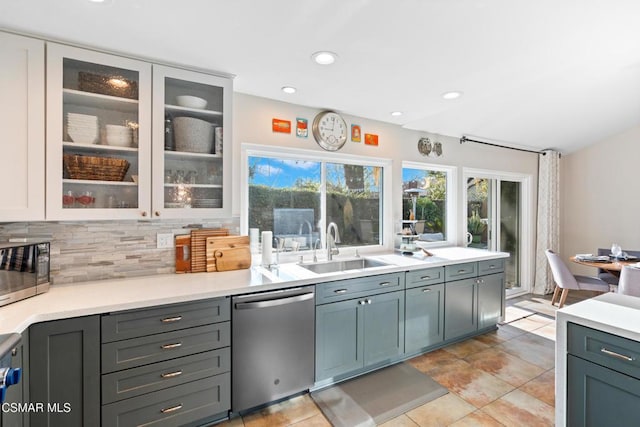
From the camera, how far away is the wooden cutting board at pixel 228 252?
89.7 inches

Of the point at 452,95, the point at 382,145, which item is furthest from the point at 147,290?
the point at 452,95

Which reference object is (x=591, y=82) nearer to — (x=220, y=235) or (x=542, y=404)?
(x=542, y=404)

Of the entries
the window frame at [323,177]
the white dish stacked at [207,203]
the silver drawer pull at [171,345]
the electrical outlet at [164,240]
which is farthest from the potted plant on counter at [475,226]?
the silver drawer pull at [171,345]

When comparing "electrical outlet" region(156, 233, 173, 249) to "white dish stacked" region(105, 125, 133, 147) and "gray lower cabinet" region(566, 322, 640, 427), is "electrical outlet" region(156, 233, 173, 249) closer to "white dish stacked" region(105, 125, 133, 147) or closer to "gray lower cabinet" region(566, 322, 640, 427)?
"white dish stacked" region(105, 125, 133, 147)

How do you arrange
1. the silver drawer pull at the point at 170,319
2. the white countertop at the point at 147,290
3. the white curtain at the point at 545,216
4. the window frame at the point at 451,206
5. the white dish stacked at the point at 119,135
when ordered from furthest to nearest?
the white curtain at the point at 545,216 → the window frame at the point at 451,206 → the white dish stacked at the point at 119,135 → the silver drawer pull at the point at 170,319 → the white countertop at the point at 147,290

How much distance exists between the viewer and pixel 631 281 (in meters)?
2.82

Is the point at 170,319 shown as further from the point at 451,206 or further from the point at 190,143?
the point at 451,206

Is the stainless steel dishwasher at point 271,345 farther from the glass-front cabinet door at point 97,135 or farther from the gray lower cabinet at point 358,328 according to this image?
the glass-front cabinet door at point 97,135

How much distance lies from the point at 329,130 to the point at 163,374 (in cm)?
234

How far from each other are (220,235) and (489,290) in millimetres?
2758

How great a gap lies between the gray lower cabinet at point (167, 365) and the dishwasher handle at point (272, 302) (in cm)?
9

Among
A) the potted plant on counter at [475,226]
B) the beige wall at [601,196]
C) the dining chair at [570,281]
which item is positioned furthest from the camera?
the beige wall at [601,196]

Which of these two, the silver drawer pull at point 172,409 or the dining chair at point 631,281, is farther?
the dining chair at point 631,281

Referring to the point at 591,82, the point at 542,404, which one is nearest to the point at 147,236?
the point at 542,404
